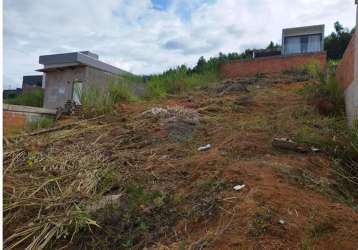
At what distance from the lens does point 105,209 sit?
10.6 feet

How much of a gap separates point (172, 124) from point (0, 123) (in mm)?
5125

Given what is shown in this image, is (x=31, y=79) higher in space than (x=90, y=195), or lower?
higher

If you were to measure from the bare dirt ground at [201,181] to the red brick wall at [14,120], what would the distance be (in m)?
1.34

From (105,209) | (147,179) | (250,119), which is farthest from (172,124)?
(105,209)

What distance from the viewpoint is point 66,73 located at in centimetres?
1506

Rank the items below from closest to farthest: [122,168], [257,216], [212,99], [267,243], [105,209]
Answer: [267,243], [257,216], [105,209], [122,168], [212,99]

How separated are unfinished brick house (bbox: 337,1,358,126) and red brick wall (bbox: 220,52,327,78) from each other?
7586 millimetres

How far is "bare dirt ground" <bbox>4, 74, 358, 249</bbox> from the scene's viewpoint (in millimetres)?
2521

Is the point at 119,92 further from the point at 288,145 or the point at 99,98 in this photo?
the point at 288,145

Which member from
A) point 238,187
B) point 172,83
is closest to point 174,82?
point 172,83

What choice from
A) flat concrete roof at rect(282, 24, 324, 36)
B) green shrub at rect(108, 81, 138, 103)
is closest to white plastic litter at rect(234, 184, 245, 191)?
green shrub at rect(108, 81, 138, 103)

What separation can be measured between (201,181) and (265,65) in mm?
11242

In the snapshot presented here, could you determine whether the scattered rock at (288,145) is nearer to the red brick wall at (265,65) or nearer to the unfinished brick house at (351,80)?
the unfinished brick house at (351,80)

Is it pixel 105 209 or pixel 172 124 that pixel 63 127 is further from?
pixel 105 209
